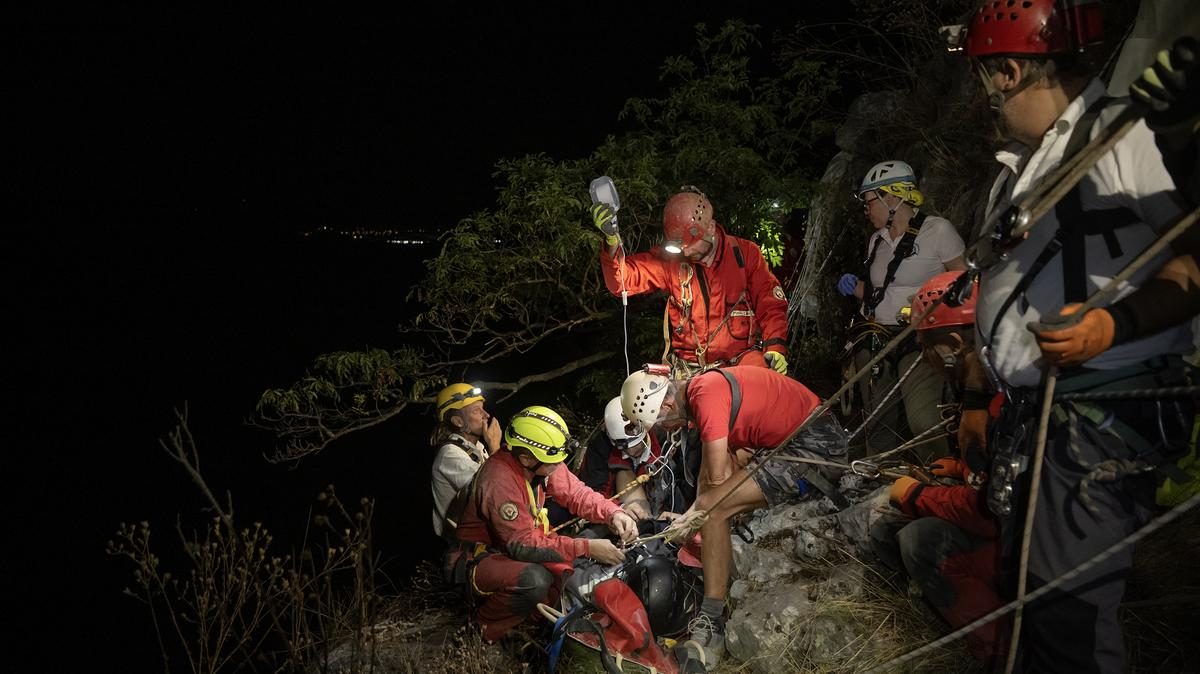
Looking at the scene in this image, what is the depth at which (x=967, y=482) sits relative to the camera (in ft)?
10.7

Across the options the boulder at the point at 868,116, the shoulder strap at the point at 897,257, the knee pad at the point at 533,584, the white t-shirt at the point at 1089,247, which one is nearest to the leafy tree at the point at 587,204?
the boulder at the point at 868,116

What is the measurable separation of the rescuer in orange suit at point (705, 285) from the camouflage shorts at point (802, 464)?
1.07 m

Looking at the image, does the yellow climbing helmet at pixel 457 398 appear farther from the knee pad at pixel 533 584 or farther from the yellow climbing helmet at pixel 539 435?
the knee pad at pixel 533 584

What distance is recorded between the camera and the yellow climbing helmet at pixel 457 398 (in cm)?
645

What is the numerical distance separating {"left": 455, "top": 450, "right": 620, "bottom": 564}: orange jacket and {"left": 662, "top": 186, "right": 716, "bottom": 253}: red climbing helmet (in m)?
1.91

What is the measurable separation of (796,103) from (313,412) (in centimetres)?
567

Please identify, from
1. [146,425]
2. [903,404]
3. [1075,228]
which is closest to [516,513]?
[903,404]

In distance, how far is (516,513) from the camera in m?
5.14

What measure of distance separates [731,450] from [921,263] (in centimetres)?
176

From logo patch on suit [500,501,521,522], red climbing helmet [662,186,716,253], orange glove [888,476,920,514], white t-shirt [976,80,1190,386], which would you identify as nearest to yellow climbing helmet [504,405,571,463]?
logo patch on suit [500,501,521,522]

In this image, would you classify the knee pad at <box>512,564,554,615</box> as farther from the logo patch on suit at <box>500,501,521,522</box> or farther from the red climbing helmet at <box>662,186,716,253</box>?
the red climbing helmet at <box>662,186,716,253</box>

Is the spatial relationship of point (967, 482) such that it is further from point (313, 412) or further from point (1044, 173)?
point (313, 412)

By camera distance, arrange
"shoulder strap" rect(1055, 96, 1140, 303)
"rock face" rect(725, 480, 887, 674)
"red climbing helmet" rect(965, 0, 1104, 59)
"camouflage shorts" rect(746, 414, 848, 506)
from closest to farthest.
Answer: "shoulder strap" rect(1055, 96, 1140, 303) → "red climbing helmet" rect(965, 0, 1104, 59) → "rock face" rect(725, 480, 887, 674) → "camouflage shorts" rect(746, 414, 848, 506)

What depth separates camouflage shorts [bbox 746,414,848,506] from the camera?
15.7ft
